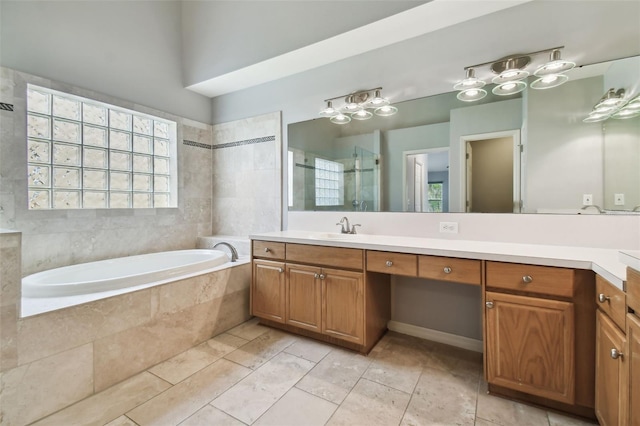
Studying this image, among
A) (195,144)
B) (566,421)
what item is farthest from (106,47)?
(566,421)

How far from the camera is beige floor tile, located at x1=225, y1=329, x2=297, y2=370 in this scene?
6.34 feet

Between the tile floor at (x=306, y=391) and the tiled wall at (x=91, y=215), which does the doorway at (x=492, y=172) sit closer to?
the tile floor at (x=306, y=391)

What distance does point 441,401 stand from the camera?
1539mm

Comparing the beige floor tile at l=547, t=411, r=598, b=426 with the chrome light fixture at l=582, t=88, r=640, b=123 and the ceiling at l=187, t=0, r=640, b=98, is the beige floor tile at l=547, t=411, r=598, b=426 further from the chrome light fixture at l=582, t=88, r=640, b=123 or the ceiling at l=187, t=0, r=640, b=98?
the ceiling at l=187, t=0, r=640, b=98

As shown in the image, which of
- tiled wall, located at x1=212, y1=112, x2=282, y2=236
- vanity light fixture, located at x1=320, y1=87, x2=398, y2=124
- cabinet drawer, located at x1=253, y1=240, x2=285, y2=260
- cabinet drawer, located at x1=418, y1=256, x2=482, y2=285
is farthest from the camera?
tiled wall, located at x1=212, y1=112, x2=282, y2=236

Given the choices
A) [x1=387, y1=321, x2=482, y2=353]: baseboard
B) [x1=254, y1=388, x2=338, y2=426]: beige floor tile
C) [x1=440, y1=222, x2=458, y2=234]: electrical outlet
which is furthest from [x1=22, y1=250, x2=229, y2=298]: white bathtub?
[x1=440, y1=222, x2=458, y2=234]: electrical outlet

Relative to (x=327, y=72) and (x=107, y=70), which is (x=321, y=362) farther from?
(x=107, y=70)

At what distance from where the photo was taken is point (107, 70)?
260cm

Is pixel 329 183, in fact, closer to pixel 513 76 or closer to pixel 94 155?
pixel 513 76

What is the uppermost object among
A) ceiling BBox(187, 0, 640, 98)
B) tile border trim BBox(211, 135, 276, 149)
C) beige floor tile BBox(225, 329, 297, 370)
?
ceiling BBox(187, 0, 640, 98)

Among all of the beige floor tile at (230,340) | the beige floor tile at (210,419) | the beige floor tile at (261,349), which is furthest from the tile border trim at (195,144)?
the beige floor tile at (210,419)

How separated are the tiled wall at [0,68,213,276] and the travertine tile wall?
1072mm

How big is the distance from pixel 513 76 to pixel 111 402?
3.21 m

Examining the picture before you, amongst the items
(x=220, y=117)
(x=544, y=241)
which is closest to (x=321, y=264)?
(x=544, y=241)
